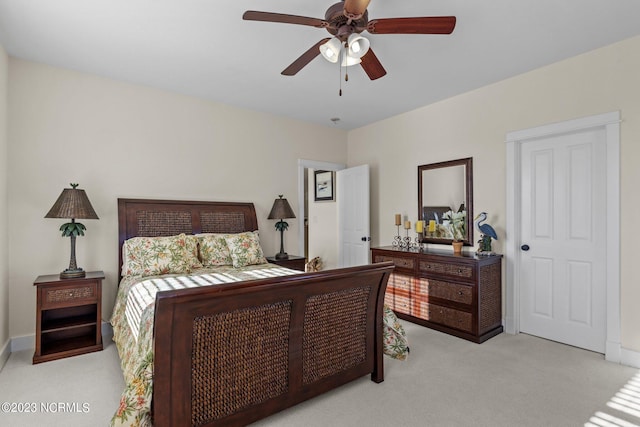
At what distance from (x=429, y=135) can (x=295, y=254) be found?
253 centimetres

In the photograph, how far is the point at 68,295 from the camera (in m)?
3.00

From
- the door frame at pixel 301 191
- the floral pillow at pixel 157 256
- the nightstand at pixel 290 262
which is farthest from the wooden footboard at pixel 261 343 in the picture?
the door frame at pixel 301 191

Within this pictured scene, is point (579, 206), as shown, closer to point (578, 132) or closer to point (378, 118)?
point (578, 132)

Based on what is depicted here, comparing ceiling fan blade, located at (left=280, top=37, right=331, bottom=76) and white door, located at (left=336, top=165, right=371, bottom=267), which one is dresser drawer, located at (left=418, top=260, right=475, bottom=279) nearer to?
white door, located at (left=336, top=165, right=371, bottom=267)

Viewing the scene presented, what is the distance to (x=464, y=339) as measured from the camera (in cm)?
343

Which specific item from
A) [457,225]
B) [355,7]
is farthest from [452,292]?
[355,7]

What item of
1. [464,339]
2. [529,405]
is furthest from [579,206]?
[529,405]

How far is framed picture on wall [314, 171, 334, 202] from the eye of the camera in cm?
627

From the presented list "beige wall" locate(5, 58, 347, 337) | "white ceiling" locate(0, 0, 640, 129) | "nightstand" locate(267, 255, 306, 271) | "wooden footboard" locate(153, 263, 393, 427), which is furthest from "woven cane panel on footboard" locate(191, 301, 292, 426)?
"beige wall" locate(5, 58, 347, 337)

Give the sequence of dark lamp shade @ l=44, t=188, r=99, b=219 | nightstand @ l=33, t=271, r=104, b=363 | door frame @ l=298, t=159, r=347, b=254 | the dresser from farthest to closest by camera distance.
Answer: door frame @ l=298, t=159, r=347, b=254 → the dresser → dark lamp shade @ l=44, t=188, r=99, b=219 → nightstand @ l=33, t=271, r=104, b=363

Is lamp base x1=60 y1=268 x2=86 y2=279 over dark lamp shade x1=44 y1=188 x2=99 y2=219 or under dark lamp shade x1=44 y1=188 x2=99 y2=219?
under

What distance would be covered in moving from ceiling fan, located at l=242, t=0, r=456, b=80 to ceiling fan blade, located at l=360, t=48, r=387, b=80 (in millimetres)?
14

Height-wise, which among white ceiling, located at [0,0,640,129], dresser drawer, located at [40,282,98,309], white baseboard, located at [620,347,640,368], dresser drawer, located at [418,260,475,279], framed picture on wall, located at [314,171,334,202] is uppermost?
white ceiling, located at [0,0,640,129]

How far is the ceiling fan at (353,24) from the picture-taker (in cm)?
189
